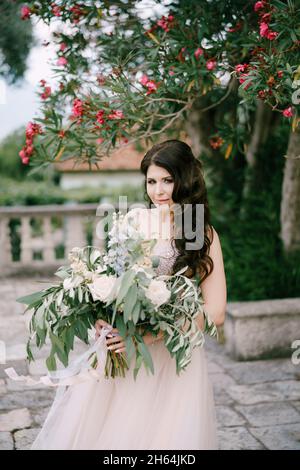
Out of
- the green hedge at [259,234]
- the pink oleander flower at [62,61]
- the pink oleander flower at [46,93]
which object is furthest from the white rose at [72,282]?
the green hedge at [259,234]

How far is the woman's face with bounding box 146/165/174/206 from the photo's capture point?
2.67m

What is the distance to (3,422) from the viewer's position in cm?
378

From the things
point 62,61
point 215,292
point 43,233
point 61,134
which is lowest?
point 43,233

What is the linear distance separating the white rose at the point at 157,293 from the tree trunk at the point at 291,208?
10.4ft

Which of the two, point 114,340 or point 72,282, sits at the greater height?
point 72,282

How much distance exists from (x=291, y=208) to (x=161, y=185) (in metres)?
2.93

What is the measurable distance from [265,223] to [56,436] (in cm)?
382

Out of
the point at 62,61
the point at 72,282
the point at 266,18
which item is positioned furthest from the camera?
the point at 62,61

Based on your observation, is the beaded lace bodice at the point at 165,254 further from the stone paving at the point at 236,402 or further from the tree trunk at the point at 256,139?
the tree trunk at the point at 256,139

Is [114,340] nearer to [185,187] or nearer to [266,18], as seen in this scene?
[185,187]

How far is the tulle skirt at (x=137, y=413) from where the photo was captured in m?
2.44

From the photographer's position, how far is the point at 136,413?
2.47 m

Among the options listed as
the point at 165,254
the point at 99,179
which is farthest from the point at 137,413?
the point at 99,179
